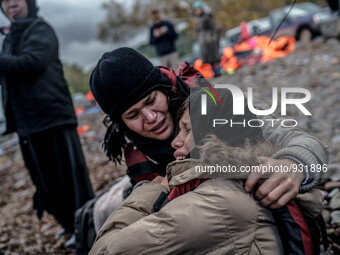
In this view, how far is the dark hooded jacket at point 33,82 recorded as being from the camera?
2580mm

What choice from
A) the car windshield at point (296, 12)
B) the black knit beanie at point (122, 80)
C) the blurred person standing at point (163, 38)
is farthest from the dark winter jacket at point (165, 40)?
the car windshield at point (296, 12)

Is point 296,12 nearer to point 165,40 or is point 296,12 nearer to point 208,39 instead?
point 208,39

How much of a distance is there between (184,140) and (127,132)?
1.94 ft

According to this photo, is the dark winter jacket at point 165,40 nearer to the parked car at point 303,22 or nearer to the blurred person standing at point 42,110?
the blurred person standing at point 42,110

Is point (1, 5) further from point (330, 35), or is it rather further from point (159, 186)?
point (330, 35)

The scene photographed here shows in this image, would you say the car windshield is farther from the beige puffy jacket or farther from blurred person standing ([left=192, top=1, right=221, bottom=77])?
the beige puffy jacket

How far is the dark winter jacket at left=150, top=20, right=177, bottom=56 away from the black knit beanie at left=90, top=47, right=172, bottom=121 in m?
5.69

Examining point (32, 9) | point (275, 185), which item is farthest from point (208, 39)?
point (275, 185)

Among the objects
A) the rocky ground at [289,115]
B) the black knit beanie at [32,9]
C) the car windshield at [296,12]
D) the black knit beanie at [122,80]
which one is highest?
the car windshield at [296,12]

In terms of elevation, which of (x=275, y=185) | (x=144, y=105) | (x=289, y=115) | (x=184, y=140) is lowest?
(x=289, y=115)

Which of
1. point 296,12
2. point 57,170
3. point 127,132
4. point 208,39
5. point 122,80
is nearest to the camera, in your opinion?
point 122,80

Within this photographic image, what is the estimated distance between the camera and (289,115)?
189 inches

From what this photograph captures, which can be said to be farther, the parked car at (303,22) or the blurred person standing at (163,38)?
the parked car at (303,22)

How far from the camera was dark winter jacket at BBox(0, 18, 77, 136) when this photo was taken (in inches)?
102
